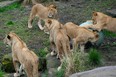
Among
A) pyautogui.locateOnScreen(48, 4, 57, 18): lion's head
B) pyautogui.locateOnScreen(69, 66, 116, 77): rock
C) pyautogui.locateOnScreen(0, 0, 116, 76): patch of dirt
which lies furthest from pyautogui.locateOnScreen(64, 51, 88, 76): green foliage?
pyautogui.locateOnScreen(48, 4, 57, 18): lion's head

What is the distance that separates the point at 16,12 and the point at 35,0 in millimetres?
1758

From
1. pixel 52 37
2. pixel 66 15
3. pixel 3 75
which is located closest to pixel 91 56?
pixel 52 37

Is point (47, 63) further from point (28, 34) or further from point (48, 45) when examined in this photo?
point (28, 34)

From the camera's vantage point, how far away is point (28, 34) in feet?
42.1

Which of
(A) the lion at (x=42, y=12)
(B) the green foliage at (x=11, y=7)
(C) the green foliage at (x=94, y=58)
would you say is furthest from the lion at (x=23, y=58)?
(B) the green foliage at (x=11, y=7)

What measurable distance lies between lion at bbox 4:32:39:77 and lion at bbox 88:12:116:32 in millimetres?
3227

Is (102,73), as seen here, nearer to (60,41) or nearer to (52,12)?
(60,41)

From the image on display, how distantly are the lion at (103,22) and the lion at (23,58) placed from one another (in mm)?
3227

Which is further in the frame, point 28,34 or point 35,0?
point 35,0

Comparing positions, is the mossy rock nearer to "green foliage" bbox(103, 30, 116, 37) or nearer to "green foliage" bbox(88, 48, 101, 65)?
"green foliage" bbox(88, 48, 101, 65)

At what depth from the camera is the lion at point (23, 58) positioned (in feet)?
28.0

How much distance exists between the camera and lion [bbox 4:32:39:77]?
336 inches

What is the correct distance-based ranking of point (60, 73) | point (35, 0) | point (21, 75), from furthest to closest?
point (35, 0) → point (21, 75) → point (60, 73)

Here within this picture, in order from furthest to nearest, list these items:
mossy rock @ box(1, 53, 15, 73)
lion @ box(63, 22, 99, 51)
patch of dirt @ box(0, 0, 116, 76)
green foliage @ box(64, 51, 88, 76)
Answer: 1. patch of dirt @ box(0, 0, 116, 76)
2. lion @ box(63, 22, 99, 51)
3. mossy rock @ box(1, 53, 15, 73)
4. green foliage @ box(64, 51, 88, 76)
